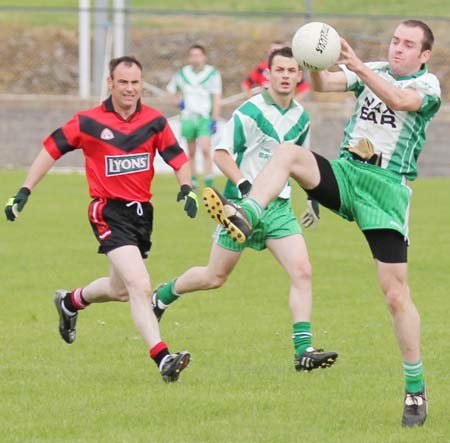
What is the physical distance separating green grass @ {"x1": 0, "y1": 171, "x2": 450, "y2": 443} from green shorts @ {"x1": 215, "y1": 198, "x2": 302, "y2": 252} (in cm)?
75

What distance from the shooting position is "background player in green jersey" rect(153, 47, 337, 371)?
860cm

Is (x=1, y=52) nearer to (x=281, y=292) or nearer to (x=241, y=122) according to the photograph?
(x=281, y=292)

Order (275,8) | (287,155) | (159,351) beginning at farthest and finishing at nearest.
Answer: (275,8)
(159,351)
(287,155)

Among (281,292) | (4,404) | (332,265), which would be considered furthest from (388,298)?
(332,265)

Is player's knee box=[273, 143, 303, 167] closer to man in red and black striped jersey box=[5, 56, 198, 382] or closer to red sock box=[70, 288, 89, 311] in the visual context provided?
man in red and black striped jersey box=[5, 56, 198, 382]

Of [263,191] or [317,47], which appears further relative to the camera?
[317,47]

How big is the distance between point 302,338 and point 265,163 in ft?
4.28

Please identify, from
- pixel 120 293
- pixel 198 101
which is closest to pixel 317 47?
Result: pixel 120 293

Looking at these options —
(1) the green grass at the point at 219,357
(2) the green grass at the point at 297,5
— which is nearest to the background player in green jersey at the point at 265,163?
(1) the green grass at the point at 219,357

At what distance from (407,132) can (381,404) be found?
5.00 ft

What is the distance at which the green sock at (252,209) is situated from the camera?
6.53 m

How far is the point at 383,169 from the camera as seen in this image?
6.94m

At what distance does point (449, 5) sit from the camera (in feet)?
98.4

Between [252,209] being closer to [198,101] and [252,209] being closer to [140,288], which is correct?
[140,288]
